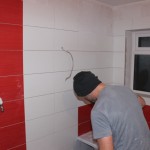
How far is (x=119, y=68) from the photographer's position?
8.94 ft

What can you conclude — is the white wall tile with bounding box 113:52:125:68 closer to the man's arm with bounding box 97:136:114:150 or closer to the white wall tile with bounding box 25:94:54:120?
the white wall tile with bounding box 25:94:54:120

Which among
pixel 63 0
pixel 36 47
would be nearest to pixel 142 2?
pixel 63 0

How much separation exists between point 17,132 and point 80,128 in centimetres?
87

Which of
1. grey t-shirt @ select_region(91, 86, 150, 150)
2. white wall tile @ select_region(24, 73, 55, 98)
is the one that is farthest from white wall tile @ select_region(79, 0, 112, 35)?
grey t-shirt @ select_region(91, 86, 150, 150)

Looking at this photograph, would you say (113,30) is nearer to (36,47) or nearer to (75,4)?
(75,4)

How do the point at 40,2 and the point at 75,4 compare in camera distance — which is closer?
the point at 40,2

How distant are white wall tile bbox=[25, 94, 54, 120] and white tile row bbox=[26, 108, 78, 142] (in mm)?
48

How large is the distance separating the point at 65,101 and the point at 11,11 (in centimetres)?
107

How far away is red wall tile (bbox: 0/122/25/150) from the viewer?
169cm

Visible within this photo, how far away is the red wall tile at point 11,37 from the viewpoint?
5.33 feet

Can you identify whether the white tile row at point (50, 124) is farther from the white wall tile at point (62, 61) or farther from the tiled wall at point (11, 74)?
the white wall tile at point (62, 61)

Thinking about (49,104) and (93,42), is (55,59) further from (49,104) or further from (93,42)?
(93,42)

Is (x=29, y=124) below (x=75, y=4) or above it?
below

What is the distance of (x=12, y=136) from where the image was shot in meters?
1.76
